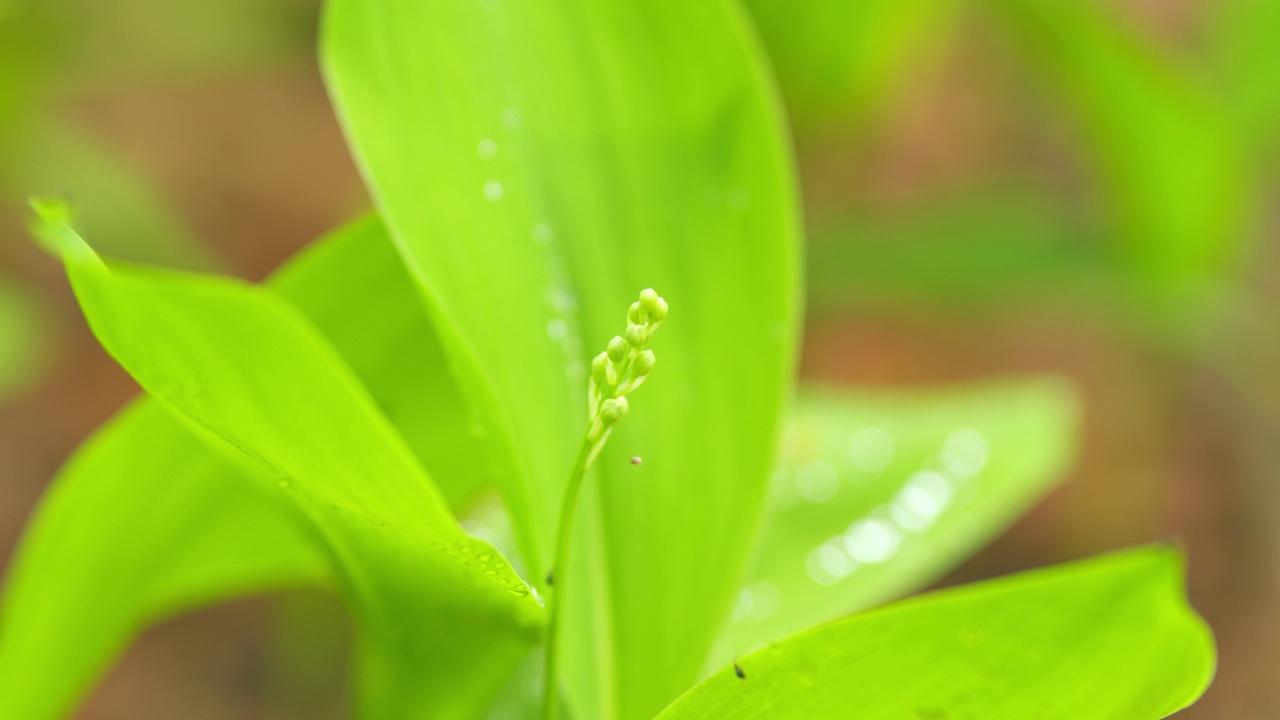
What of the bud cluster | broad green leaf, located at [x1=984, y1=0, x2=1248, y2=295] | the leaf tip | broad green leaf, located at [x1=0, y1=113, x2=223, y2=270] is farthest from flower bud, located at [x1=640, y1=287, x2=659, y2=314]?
broad green leaf, located at [x1=0, y1=113, x2=223, y2=270]

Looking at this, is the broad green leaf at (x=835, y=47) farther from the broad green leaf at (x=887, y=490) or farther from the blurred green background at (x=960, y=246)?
the broad green leaf at (x=887, y=490)

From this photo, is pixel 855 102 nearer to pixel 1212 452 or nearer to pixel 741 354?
pixel 1212 452

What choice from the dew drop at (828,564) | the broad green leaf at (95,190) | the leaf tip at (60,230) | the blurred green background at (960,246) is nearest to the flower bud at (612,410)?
the leaf tip at (60,230)

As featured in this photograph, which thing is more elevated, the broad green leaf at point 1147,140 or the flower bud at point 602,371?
the flower bud at point 602,371

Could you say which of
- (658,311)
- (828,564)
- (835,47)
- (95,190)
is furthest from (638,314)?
(95,190)

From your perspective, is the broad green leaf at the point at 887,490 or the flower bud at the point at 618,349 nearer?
the flower bud at the point at 618,349

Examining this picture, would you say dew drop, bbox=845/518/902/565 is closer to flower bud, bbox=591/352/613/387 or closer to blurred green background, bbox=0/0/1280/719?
flower bud, bbox=591/352/613/387

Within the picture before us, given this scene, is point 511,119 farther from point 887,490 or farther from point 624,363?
point 887,490
